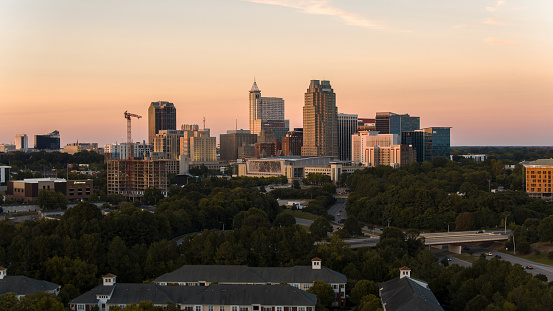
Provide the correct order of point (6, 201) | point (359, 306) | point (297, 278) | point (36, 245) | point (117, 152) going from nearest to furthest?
point (359, 306) < point (297, 278) < point (36, 245) < point (6, 201) < point (117, 152)

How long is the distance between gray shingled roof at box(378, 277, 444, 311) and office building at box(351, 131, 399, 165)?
97.9 meters

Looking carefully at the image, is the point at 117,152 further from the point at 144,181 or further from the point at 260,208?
the point at 260,208

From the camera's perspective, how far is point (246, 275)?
33.3 metres

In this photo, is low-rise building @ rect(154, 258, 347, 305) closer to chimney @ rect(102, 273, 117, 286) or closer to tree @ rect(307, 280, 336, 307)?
tree @ rect(307, 280, 336, 307)

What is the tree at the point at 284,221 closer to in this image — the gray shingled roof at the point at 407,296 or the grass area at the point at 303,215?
the grass area at the point at 303,215

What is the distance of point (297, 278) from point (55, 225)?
18870mm

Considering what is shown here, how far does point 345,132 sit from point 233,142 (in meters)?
36.5

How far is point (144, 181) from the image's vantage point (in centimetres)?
9462

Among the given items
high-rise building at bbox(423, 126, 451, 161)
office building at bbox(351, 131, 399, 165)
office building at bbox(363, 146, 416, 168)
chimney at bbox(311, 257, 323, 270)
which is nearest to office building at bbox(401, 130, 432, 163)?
high-rise building at bbox(423, 126, 451, 161)

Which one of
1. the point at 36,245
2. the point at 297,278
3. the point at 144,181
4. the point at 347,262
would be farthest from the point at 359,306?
the point at 144,181

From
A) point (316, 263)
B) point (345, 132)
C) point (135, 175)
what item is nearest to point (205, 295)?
point (316, 263)

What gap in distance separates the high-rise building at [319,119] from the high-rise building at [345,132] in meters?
10.4

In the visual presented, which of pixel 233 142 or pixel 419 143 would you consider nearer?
pixel 419 143

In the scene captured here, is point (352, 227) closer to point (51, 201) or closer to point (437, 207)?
point (437, 207)
